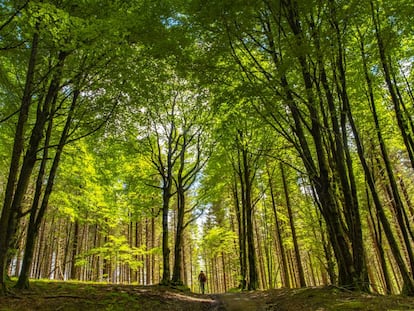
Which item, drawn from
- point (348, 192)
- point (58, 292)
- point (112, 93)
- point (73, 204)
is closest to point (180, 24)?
point (112, 93)

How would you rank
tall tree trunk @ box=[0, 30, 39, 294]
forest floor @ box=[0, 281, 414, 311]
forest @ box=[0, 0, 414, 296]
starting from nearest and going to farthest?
forest floor @ box=[0, 281, 414, 311] → tall tree trunk @ box=[0, 30, 39, 294] → forest @ box=[0, 0, 414, 296]

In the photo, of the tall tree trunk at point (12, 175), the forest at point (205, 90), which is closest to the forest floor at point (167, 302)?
the forest at point (205, 90)

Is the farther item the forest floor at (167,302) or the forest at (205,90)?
the forest at (205,90)

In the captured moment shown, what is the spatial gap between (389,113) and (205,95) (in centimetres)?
855

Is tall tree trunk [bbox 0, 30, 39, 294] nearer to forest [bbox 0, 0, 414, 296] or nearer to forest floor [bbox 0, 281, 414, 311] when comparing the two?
forest [bbox 0, 0, 414, 296]

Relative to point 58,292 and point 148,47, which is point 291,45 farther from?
point 58,292

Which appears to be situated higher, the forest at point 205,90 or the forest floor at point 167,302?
the forest at point 205,90

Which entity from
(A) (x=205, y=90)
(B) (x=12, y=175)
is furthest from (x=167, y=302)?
(A) (x=205, y=90)

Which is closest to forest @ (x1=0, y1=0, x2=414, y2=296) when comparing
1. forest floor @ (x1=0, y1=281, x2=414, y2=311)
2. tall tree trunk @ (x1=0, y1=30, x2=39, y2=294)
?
tall tree trunk @ (x1=0, y1=30, x2=39, y2=294)

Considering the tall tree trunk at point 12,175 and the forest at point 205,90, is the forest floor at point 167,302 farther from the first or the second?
the tall tree trunk at point 12,175

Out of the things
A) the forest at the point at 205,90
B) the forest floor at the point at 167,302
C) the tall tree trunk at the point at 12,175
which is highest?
the forest at the point at 205,90

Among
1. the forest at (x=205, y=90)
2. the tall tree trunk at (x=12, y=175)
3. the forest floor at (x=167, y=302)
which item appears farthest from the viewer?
the forest at (x=205, y=90)

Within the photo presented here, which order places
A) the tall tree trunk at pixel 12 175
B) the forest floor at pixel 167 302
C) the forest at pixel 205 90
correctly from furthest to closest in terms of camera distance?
the forest at pixel 205 90 < the tall tree trunk at pixel 12 175 < the forest floor at pixel 167 302

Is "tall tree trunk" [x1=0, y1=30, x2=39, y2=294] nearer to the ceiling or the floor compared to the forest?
nearer to the floor
